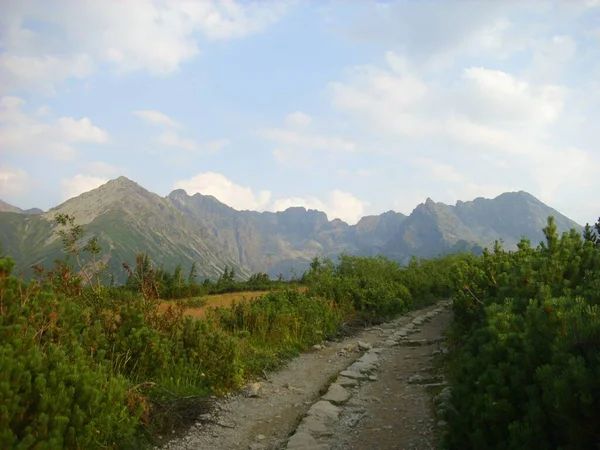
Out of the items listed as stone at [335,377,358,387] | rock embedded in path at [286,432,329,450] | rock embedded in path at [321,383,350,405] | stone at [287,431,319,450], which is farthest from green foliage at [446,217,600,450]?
stone at [335,377,358,387]

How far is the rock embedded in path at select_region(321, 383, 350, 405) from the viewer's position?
311 inches

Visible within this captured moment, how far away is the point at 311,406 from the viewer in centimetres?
765

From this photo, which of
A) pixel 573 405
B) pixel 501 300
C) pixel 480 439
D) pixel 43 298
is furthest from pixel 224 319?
pixel 573 405

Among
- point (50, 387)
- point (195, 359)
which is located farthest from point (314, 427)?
point (50, 387)

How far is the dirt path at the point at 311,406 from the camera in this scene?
6.24 metres

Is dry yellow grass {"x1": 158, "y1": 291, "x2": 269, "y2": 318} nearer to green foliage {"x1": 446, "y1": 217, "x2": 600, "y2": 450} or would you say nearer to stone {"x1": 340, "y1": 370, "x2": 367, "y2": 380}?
stone {"x1": 340, "y1": 370, "x2": 367, "y2": 380}

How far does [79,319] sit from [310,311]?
A: 8131 mm

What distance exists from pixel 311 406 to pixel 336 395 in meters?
A: 0.65

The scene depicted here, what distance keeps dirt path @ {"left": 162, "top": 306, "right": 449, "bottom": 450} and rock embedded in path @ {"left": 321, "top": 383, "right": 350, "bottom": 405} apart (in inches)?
5.6

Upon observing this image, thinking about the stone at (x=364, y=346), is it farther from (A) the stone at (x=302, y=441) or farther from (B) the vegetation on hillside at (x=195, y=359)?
(A) the stone at (x=302, y=441)

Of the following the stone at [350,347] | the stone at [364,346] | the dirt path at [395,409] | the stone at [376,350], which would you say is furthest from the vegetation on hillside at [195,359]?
the stone at [364,346]

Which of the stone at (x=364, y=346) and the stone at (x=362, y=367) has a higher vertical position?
the stone at (x=362, y=367)

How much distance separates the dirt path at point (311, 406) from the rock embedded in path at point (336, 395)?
14 centimetres

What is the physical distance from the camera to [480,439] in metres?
3.90
